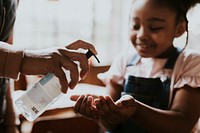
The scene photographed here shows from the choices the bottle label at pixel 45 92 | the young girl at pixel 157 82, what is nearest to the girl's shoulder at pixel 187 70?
the young girl at pixel 157 82

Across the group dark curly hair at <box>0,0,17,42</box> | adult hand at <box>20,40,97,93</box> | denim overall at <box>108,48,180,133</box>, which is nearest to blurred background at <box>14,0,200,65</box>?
dark curly hair at <box>0,0,17,42</box>

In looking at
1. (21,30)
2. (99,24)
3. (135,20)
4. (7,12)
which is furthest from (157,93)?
(99,24)

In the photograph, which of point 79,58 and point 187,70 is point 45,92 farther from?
point 187,70

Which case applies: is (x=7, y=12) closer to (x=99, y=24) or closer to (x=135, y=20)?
(x=135, y=20)

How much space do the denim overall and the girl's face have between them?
0.06 m

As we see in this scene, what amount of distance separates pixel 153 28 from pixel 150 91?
193 millimetres

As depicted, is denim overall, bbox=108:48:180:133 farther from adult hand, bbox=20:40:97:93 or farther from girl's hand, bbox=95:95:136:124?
adult hand, bbox=20:40:97:93

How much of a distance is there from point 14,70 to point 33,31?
167 cm

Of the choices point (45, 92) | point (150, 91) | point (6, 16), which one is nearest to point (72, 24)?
point (6, 16)

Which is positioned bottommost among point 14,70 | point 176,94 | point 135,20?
point 176,94

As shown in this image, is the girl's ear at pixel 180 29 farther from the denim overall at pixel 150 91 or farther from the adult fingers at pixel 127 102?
the adult fingers at pixel 127 102

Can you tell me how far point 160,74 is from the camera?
36.1 inches

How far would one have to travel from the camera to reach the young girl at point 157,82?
80 centimetres

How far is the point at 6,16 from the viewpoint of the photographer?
3.01 ft
